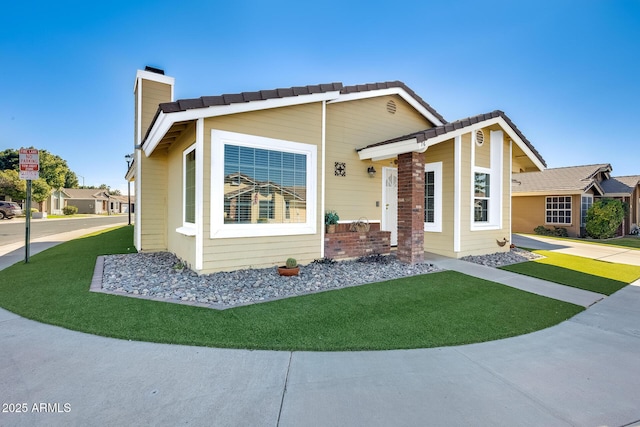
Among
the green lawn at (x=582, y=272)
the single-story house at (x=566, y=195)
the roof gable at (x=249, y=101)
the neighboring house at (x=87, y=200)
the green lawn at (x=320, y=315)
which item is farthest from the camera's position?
the neighboring house at (x=87, y=200)

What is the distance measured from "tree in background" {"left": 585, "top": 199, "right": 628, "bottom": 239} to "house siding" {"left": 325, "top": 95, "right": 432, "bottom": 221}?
14852 millimetres

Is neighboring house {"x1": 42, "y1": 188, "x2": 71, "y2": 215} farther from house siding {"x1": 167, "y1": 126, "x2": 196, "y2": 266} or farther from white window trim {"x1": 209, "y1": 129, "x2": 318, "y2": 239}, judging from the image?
white window trim {"x1": 209, "y1": 129, "x2": 318, "y2": 239}

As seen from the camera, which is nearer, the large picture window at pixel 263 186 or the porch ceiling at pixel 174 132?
the large picture window at pixel 263 186

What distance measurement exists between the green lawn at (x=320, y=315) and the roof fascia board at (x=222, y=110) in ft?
10.9

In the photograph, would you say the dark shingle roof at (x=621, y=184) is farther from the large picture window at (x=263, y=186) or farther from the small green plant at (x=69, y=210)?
the small green plant at (x=69, y=210)

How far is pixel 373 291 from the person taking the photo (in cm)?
545

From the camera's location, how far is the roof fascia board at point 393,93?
8.16 m

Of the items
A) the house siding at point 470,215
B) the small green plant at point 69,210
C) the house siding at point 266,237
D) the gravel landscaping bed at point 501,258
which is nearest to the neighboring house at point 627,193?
the gravel landscaping bed at point 501,258

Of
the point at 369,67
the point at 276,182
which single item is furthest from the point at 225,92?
the point at 369,67

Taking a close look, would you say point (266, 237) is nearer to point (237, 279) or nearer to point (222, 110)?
point (237, 279)

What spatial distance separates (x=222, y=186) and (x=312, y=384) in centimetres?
443

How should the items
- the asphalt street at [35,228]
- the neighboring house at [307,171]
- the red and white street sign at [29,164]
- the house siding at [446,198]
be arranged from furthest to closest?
the asphalt street at [35,228]
the house siding at [446,198]
the red and white street sign at [29,164]
the neighboring house at [307,171]

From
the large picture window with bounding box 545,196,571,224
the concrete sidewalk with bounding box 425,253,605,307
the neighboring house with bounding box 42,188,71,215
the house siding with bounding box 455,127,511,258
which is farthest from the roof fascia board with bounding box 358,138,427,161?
the neighboring house with bounding box 42,188,71,215

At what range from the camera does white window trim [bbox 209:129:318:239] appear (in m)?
5.88
